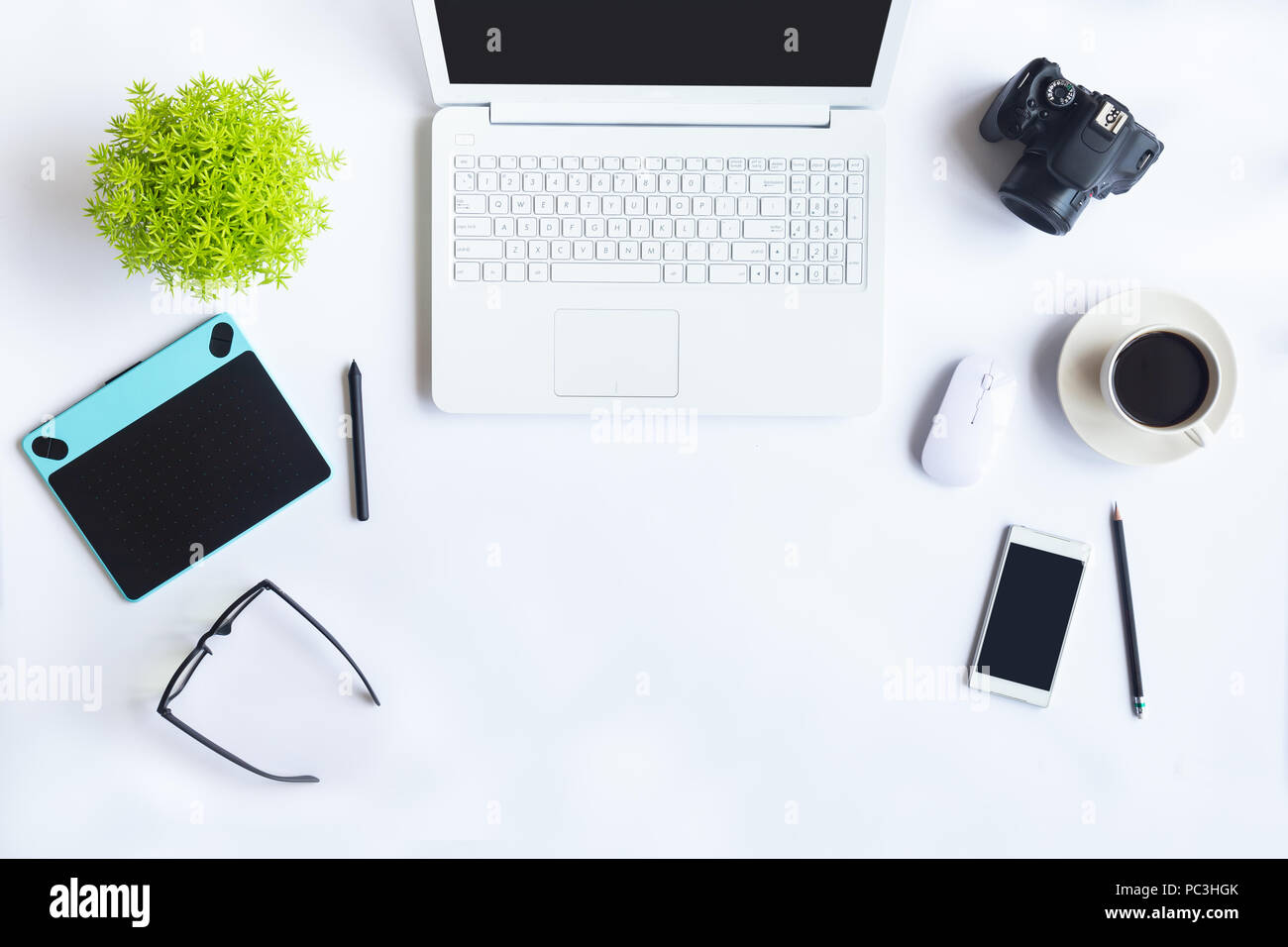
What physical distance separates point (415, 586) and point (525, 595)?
0.39 feet

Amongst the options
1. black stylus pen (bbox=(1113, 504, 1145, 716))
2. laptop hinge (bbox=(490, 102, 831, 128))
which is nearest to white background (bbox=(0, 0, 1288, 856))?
black stylus pen (bbox=(1113, 504, 1145, 716))

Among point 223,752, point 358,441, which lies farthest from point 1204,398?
point 223,752

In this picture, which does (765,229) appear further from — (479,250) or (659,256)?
(479,250)

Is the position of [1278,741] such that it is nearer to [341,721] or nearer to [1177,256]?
[1177,256]

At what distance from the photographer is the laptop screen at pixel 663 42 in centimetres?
70

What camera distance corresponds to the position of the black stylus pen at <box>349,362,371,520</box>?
0.82m

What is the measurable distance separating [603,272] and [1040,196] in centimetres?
44

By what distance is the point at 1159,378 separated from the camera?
763 mm

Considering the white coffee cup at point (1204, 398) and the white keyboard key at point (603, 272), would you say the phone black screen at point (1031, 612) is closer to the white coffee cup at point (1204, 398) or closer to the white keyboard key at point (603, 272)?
the white coffee cup at point (1204, 398)

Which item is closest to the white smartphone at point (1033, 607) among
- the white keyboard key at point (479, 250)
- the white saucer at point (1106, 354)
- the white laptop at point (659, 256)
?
the white saucer at point (1106, 354)
